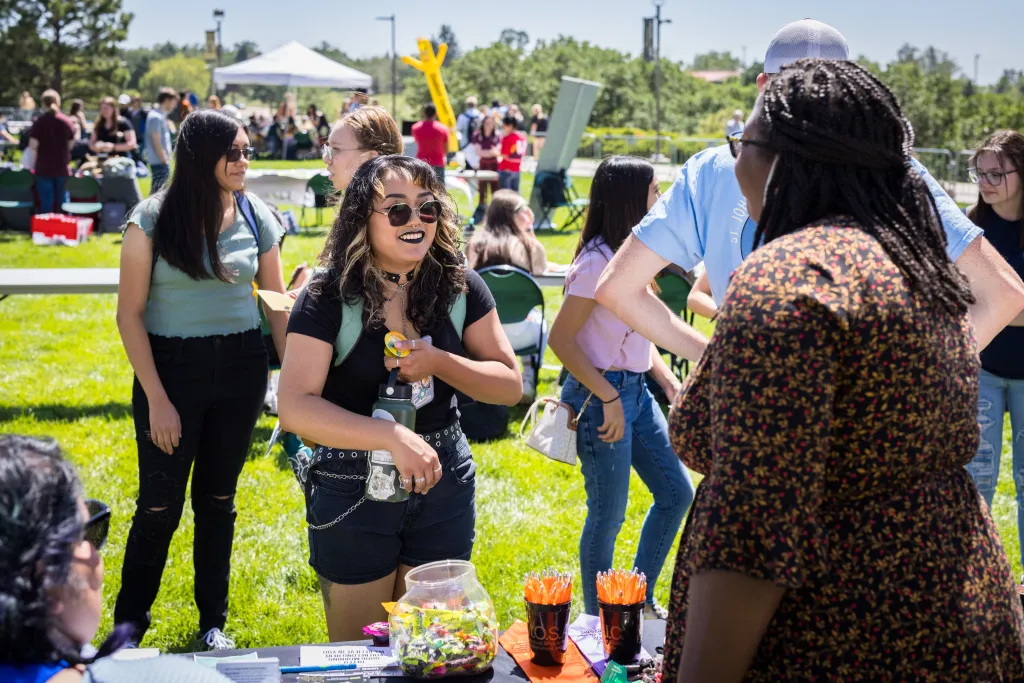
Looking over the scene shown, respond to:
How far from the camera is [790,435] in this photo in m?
1.32

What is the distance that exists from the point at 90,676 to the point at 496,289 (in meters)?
5.08

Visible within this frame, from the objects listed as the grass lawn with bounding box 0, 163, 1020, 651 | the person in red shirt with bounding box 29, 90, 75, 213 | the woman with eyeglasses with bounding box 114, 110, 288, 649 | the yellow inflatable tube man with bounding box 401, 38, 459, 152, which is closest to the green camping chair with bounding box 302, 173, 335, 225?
the person in red shirt with bounding box 29, 90, 75, 213

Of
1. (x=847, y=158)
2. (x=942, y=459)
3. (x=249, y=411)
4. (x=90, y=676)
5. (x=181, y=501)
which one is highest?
(x=847, y=158)

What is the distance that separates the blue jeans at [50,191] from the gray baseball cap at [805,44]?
1311 cm

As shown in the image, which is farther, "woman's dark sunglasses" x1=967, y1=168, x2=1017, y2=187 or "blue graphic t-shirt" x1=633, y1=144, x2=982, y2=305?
"woman's dark sunglasses" x1=967, y1=168, x2=1017, y2=187

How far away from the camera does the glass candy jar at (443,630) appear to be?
2.16 m

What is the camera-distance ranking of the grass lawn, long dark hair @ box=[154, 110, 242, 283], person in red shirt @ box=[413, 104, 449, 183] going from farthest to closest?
person in red shirt @ box=[413, 104, 449, 183]
the grass lawn
long dark hair @ box=[154, 110, 242, 283]

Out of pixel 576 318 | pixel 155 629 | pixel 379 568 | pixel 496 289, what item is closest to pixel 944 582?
pixel 379 568

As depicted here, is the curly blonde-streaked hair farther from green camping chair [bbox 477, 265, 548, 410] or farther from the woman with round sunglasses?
green camping chair [bbox 477, 265, 548, 410]

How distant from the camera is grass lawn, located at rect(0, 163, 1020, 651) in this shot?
13.5 feet

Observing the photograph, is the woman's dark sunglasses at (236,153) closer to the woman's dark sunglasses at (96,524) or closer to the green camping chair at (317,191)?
the woman's dark sunglasses at (96,524)

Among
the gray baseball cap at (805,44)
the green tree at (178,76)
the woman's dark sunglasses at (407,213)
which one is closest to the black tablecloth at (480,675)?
the woman's dark sunglasses at (407,213)

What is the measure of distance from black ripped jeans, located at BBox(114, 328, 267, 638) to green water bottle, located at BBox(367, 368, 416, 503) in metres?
1.22

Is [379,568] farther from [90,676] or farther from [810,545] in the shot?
[810,545]
